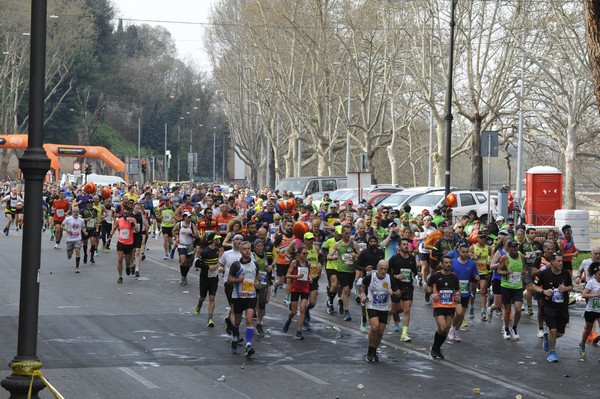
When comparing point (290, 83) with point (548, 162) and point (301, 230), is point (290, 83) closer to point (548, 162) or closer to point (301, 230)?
point (548, 162)

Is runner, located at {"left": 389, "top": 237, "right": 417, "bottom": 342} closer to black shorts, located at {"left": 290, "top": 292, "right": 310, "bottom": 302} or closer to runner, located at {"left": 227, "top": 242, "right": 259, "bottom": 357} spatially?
black shorts, located at {"left": 290, "top": 292, "right": 310, "bottom": 302}

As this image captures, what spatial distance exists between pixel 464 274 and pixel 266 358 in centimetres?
364

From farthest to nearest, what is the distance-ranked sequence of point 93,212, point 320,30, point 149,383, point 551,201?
point 320,30, point 551,201, point 93,212, point 149,383

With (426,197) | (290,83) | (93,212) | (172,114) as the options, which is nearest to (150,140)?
(172,114)

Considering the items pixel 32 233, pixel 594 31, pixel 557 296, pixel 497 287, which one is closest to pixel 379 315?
pixel 557 296

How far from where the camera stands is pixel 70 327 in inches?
628

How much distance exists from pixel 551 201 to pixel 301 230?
16.8 m

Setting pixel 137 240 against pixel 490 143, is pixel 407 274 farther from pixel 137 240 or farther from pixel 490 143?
pixel 490 143

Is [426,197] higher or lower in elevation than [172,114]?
lower

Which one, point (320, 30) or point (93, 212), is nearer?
point (93, 212)

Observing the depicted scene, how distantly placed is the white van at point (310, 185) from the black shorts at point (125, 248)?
68.3 feet

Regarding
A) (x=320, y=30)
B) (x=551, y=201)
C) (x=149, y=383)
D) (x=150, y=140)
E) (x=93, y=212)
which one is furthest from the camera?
(x=150, y=140)

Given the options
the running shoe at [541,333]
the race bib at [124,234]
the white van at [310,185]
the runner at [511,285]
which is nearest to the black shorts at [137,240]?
the race bib at [124,234]

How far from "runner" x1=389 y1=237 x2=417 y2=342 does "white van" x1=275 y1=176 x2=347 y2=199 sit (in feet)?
88.3
